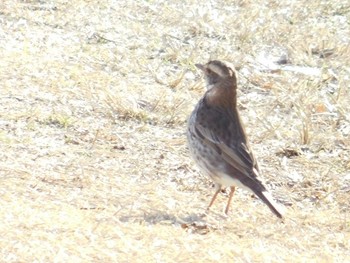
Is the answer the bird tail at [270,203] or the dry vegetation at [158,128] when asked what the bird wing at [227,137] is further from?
the dry vegetation at [158,128]

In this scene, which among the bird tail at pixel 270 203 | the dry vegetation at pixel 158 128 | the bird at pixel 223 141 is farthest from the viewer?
the bird at pixel 223 141

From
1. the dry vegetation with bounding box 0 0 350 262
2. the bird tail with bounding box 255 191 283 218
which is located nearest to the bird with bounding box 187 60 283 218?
the bird tail with bounding box 255 191 283 218

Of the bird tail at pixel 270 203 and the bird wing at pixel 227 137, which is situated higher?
the bird wing at pixel 227 137

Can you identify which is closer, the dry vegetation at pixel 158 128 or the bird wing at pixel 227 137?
the dry vegetation at pixel 158 128

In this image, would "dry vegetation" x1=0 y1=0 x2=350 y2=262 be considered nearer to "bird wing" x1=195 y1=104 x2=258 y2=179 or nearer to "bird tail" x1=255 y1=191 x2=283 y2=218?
"bird tail" x1=255 y1=191 x2=283 y2=218

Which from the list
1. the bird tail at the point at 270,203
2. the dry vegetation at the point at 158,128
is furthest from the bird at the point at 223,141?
the dry vegetation at the point at 158,128
